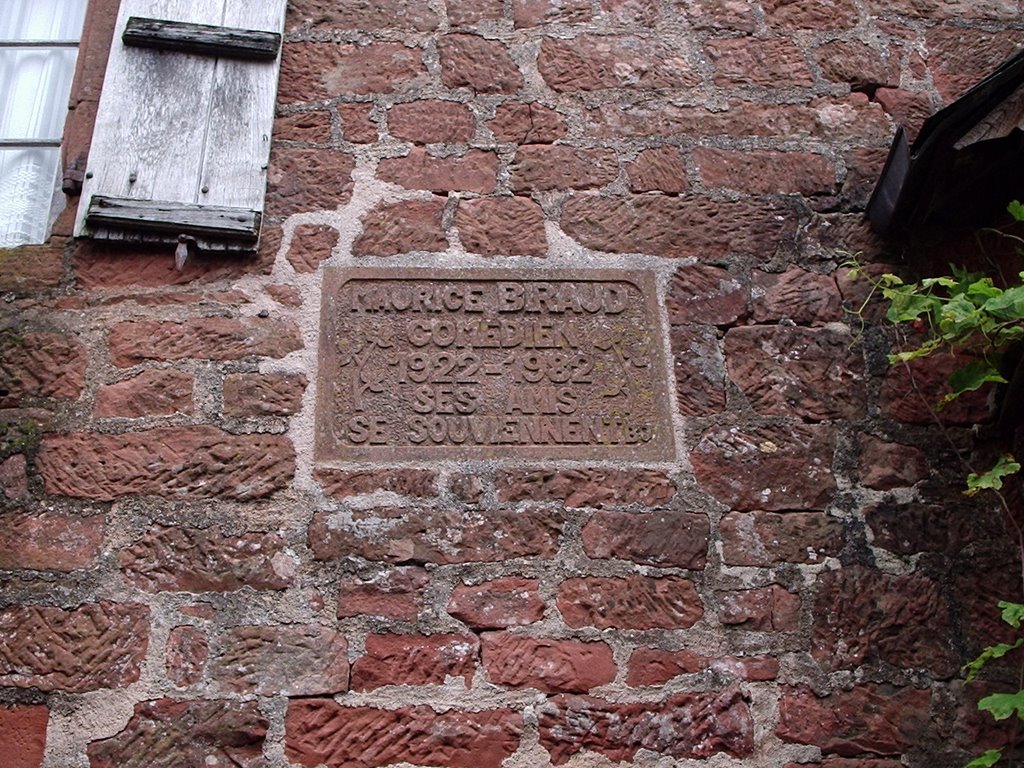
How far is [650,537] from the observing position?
8.30 feet

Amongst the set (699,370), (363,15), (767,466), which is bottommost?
(767,466)

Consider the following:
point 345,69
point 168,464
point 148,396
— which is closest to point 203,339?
point 148,396

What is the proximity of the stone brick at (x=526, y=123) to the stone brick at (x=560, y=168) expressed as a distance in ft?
0.11

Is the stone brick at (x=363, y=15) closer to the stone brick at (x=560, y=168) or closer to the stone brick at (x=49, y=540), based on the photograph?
the stone brick at (x=560, y=168)

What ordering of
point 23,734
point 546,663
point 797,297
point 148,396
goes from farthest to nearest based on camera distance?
point 797,297, point 148,396, point 546,663, point 23,734

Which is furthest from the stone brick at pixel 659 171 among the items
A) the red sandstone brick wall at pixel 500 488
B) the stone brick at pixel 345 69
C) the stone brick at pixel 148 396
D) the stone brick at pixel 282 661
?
the stone brick at pixel 282 661

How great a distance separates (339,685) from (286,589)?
0.24 metres

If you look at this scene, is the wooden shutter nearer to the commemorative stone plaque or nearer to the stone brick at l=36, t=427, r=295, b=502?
the commemorative stone plaque

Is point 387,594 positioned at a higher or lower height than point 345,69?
lower

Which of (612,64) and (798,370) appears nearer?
(798,370)

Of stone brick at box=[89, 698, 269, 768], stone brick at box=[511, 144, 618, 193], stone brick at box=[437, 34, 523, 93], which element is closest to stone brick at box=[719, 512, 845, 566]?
stone brick at box=[511, 144, 618, 193]

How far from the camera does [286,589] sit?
2.44 metres

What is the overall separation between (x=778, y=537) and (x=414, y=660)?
87cm

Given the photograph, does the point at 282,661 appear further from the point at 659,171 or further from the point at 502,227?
the point at 659,171
